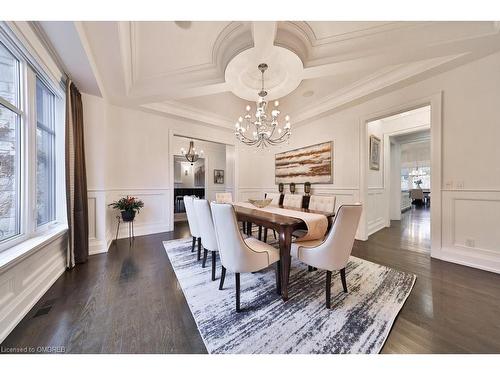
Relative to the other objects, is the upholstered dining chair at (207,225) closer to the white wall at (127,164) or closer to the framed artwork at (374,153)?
the white wall at (127,164)

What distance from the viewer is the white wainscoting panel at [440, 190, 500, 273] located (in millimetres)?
2176

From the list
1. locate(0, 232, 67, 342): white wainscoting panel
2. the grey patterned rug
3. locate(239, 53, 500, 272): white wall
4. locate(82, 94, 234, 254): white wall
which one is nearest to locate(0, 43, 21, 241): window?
locate(0, 232, 67, 342): white wainscoting panel

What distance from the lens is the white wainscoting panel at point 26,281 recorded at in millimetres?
1269

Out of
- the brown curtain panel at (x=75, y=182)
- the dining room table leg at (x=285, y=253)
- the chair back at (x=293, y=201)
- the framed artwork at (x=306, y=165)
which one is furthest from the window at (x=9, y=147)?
the framed artwork at (x=306, y=165)

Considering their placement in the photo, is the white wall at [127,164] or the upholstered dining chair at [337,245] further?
the white wall at [127,164]

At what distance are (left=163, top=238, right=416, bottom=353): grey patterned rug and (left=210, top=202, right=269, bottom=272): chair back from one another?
1.18 feet

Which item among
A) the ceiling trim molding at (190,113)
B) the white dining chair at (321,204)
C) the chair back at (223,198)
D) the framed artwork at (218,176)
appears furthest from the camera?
the framed artwork at (218,176)

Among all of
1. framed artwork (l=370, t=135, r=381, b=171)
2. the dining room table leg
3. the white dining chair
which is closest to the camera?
the dining room table leg

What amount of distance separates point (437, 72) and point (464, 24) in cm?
68

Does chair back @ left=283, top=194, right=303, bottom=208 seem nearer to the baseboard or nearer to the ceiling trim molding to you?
the baseboard

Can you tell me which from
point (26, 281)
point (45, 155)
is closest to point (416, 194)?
point (26, 281)

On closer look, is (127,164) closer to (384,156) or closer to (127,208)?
(127,208)

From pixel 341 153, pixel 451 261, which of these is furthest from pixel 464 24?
pixel 451 261

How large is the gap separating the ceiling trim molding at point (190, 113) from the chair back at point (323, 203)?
10.2 feet
